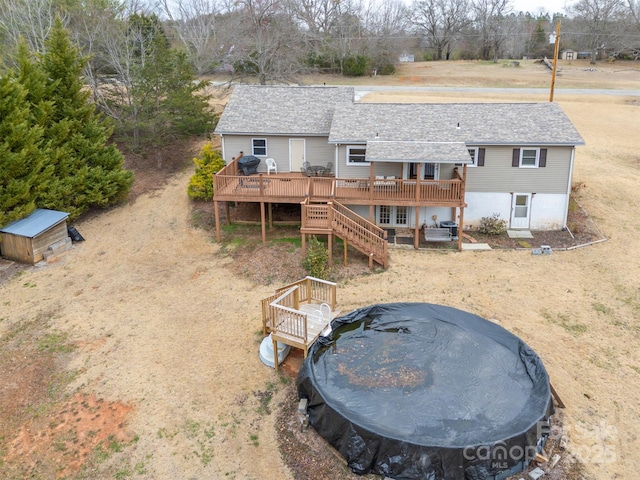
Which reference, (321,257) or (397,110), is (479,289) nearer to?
(321,257)

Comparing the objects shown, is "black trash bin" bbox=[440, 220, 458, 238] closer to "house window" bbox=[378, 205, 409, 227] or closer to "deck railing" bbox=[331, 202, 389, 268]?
"house window" bbox=[378, 205, 409, 227]

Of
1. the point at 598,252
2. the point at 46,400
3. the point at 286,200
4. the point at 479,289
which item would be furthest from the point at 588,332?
the point at 46,400

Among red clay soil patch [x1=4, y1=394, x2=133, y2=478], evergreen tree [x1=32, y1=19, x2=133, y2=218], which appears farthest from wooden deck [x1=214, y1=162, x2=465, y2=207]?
red clay soil patch [x1=4, y1=394, x2=133, y2=478]

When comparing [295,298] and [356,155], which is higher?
[356,155]

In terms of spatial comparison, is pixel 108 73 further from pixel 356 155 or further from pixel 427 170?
Result: pixel 427 170

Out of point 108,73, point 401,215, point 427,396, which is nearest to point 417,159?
point 401,215
